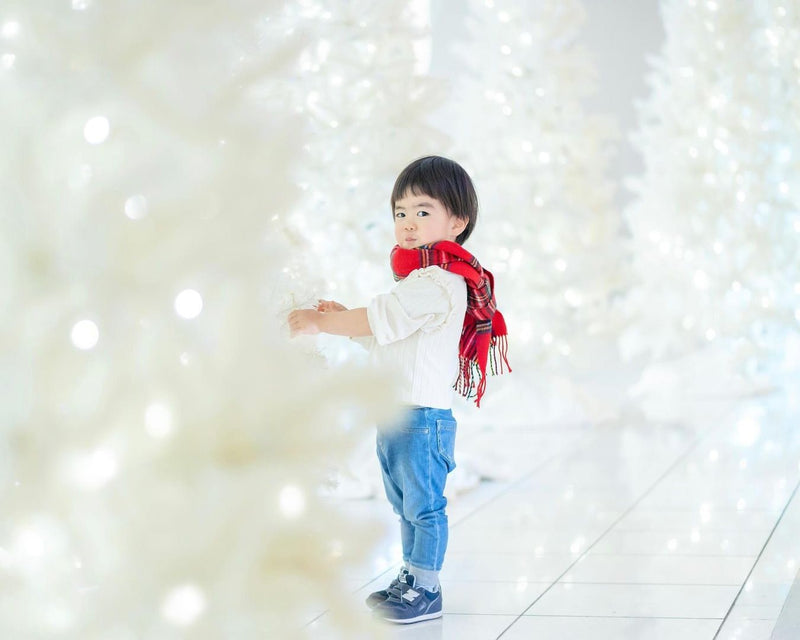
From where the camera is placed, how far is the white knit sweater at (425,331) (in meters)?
2.36

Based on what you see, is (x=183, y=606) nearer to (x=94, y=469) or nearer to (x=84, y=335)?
(x=94, y=469)

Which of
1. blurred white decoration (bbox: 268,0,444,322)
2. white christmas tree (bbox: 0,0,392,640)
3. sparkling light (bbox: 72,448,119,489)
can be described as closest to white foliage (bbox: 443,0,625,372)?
blurred white decoration (bbox: 268,0,444,322)

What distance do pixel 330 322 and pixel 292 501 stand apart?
1230 millimetres

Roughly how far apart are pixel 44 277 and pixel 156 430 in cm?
16

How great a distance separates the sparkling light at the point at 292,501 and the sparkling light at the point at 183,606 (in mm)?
107

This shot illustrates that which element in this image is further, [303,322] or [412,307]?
[412,307]

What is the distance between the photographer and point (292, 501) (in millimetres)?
965

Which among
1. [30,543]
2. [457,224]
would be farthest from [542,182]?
[30,543]

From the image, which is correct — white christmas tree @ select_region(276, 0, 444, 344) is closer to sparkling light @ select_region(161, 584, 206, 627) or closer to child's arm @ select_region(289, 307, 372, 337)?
child's arm @ select_region(289, 307, 372, 337)

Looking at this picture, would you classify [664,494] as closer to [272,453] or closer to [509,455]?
[509,455]

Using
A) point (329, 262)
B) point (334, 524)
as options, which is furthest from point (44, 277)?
point (329, 262)

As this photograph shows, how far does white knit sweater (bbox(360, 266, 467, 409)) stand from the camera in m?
2.36

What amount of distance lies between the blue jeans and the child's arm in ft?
0.87

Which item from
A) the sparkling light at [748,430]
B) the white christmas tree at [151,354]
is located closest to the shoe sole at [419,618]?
the white christmas tree at [151,354]
